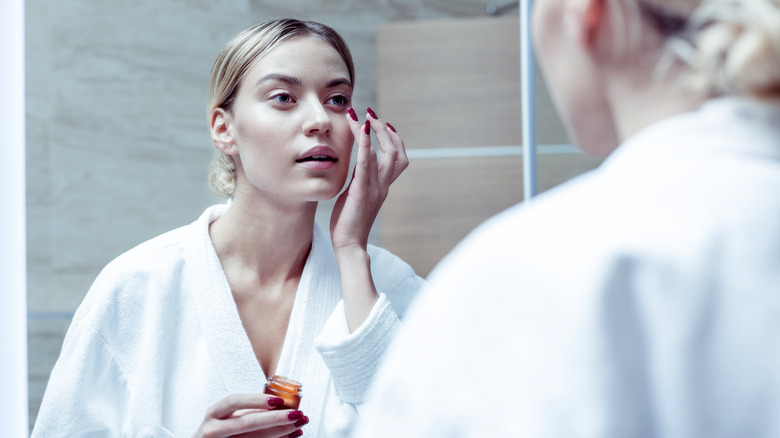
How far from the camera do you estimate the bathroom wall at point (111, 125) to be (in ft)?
6.17

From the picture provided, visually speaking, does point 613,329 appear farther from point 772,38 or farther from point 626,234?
point 772,38

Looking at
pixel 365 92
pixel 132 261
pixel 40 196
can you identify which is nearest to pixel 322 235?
pixel 132 261

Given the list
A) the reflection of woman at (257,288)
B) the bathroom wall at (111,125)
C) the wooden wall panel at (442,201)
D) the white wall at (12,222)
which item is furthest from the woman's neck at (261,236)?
the bathroom wall at (111,125)

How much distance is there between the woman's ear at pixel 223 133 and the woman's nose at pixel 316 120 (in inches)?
5.2

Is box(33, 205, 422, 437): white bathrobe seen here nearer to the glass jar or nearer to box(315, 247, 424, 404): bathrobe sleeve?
box(315, 247, 424, 404): bathrobe sleeve

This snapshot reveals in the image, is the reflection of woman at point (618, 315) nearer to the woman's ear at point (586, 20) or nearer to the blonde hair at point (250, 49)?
the woman's ear at point (586, 20)

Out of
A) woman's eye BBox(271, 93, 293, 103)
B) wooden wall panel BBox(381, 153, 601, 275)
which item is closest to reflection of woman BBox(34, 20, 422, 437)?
woman's eye BBox(271, 93, 293, 103)

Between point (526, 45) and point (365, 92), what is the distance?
0.86 m

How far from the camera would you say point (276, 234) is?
1.03m

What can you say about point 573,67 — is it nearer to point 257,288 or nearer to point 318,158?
point 318,158

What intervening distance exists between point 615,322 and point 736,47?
5.5 inches

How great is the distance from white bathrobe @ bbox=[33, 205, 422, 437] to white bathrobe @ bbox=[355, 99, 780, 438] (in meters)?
0.60

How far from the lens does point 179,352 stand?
95 cm

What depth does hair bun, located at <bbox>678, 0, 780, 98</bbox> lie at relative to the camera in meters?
0.32
